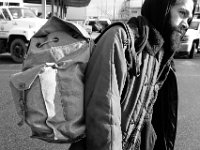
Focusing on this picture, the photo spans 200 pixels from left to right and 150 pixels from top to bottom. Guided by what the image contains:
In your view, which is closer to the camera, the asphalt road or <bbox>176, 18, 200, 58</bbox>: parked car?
the asphalt road

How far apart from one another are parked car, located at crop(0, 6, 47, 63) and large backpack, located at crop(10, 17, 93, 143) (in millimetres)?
9238

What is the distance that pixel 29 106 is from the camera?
135 centimetres

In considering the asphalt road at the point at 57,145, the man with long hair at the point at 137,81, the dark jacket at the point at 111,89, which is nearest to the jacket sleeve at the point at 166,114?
the man with long hair at the point at 137,81

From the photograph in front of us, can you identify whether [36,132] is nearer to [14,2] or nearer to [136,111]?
[136,111]

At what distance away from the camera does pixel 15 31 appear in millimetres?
10500

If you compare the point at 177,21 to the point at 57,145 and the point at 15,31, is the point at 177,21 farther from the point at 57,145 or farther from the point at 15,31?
the point at 15,31

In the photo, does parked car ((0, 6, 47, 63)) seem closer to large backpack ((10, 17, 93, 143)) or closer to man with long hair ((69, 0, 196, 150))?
man with long hair ((69, 0, 196, 150))

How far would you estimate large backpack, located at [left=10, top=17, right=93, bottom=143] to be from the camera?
134 cm

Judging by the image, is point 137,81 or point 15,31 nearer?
point 137,81

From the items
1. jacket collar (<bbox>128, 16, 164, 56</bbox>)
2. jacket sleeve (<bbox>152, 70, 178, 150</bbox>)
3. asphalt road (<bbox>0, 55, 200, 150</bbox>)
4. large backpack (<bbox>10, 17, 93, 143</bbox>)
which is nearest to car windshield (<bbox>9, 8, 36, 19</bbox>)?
asphalt road (<bbox>0, 55, 200, 150</bbox>)

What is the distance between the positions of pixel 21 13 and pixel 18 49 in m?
1.71

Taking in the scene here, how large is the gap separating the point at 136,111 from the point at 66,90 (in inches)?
16.1

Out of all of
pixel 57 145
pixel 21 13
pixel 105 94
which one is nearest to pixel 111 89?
pixel 105 94

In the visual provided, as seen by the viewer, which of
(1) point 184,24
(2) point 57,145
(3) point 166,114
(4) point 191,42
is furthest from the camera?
(4) point 191,42
